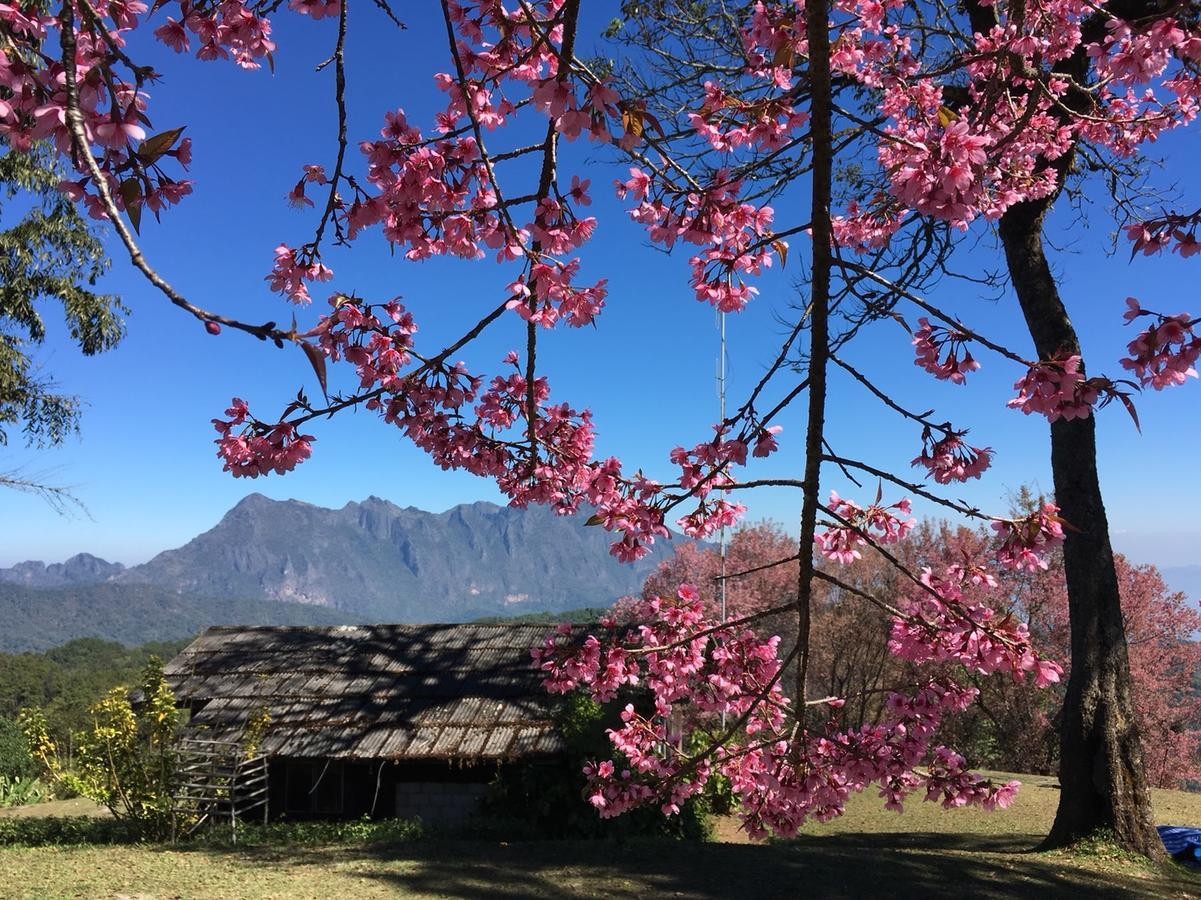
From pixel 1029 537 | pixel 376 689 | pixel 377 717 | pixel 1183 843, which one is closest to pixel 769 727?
pixel 1029 537

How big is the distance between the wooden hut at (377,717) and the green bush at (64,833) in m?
1.49

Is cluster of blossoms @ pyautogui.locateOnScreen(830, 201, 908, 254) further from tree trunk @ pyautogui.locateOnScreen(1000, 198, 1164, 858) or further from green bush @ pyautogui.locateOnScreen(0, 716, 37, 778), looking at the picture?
green bush @ pyautogui.locateOnScreen(0, 716, 37, 778)

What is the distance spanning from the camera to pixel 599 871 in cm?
671

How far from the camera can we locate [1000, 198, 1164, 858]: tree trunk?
683 cm

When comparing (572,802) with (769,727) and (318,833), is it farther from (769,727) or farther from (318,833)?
(769,727)

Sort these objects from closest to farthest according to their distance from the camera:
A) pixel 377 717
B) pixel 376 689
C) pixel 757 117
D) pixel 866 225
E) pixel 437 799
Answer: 1. pixel 757 117
2. pixel 866 225
3. pixel 437 799
4. pixel 377 717
5. pixel 376 689

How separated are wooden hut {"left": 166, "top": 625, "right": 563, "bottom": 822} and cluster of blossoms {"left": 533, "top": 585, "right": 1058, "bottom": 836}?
7376 mm

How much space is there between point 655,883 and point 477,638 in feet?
28.9

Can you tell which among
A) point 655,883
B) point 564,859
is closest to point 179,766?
point 564,859

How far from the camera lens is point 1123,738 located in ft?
22.6

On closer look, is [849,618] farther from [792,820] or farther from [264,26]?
[264,26]

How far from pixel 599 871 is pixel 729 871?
3.73 feet

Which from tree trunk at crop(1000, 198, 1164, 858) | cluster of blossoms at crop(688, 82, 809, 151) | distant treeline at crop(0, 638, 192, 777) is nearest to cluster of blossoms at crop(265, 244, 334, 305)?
cluster of blossoms at crop(688, 82, 809, 151)

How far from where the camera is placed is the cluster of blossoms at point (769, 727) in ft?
9.61
